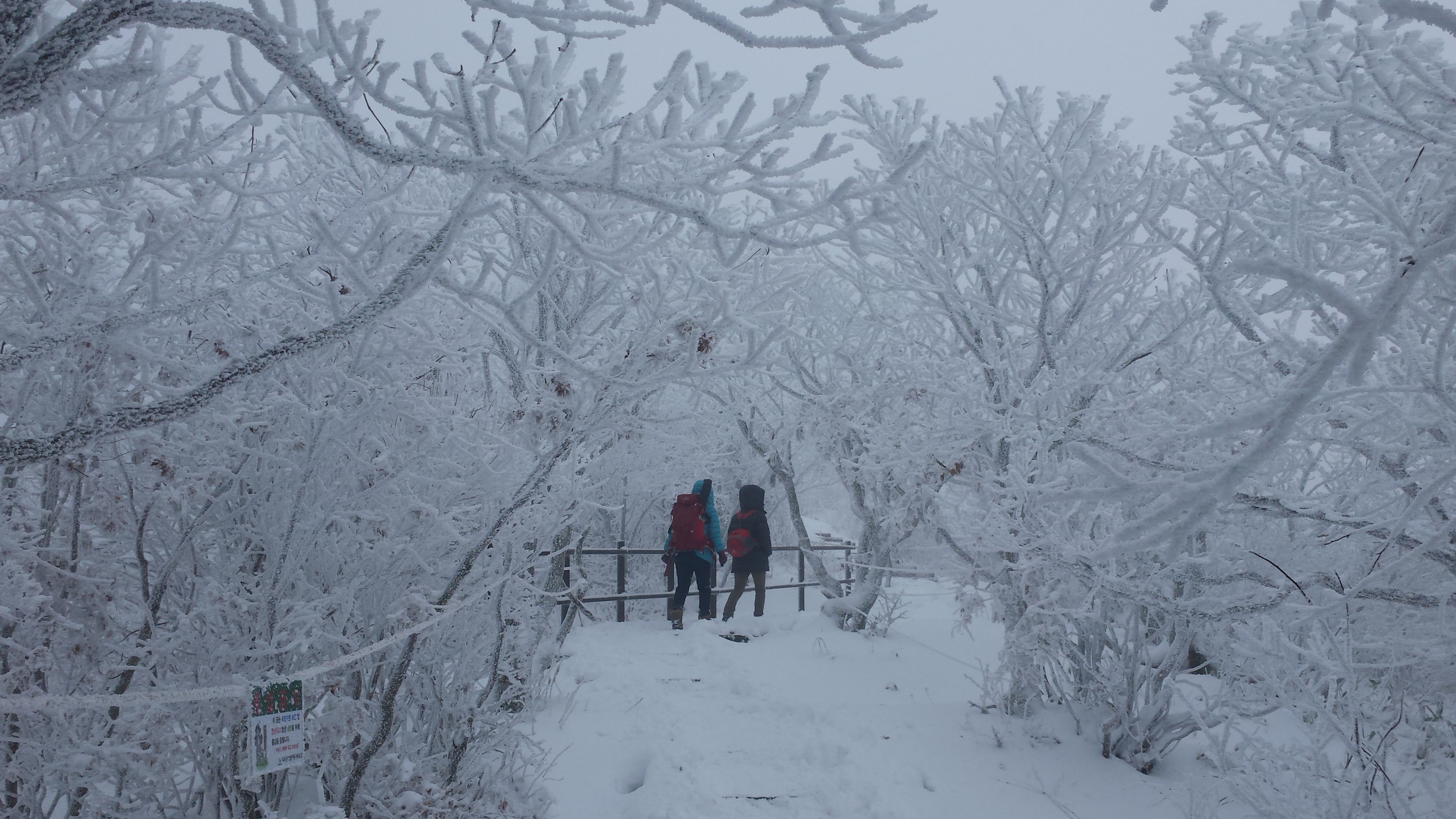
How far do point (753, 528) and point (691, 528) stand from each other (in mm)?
787

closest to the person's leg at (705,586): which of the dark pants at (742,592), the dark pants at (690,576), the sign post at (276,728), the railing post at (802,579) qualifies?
the dark pants at (690,576)

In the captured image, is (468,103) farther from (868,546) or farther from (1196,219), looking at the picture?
(868,546)

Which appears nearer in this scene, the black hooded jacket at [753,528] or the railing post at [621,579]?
the railing post at [621,579]

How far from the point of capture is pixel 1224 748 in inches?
136

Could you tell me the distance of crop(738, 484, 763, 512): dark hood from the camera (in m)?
8.10

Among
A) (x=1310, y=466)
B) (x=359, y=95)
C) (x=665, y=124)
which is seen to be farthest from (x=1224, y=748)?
(x=359, y=95)

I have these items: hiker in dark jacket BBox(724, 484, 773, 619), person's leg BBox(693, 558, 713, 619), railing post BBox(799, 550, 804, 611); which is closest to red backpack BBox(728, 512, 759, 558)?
hiker in dark jacket BBox(724, 484, 773, 619)

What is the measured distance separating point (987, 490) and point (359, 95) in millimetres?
3819

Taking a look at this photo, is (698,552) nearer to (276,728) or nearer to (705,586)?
(705,586)

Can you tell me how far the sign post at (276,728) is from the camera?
238 cm

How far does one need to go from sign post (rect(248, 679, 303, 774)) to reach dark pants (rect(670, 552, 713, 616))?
17.5 ft

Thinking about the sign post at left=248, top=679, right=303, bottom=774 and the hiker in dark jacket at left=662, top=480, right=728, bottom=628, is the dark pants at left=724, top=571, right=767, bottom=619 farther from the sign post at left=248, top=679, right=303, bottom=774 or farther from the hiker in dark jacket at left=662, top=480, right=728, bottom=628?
the sign post at left=248, top=679, right=303, bottom=774

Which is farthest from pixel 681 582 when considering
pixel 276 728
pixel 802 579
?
pixel 276 728

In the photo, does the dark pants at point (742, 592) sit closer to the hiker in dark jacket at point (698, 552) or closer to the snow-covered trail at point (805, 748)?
the hiker in dark jacket at point (698, 552)
